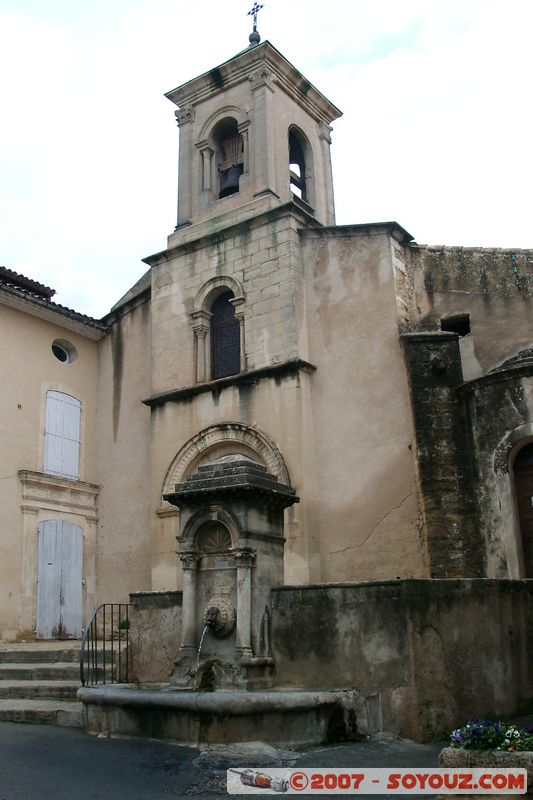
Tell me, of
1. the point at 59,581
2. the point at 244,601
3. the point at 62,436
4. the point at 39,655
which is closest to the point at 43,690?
the point at 39,655

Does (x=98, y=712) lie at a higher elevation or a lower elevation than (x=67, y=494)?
lower

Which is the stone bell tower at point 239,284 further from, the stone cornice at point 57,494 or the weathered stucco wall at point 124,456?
the stone cornice at point 57,494

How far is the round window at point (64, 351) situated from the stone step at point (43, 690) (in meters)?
9.56

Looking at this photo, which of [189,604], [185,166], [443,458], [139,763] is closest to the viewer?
[139,763]

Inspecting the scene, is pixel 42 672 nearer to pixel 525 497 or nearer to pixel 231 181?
pixel 525 497

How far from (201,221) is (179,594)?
11209 mm

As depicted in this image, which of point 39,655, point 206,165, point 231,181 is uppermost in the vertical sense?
point 206,165

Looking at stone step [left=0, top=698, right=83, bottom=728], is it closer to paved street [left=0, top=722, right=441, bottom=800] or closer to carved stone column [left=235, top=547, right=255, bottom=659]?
paved street [left=0, top=722, right=441, bottom=800]

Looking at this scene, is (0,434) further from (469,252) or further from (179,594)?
(469,252)

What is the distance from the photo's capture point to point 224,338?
17.8 metres

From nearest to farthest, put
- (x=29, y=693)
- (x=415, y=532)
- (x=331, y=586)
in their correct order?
(x=331, y=586), (x=29, y=693), (x=415, y=532)

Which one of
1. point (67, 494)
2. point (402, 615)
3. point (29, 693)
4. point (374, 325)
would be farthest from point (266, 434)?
point (402, 615)

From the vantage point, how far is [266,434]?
16016 mm

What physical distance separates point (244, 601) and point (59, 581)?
9501mm
